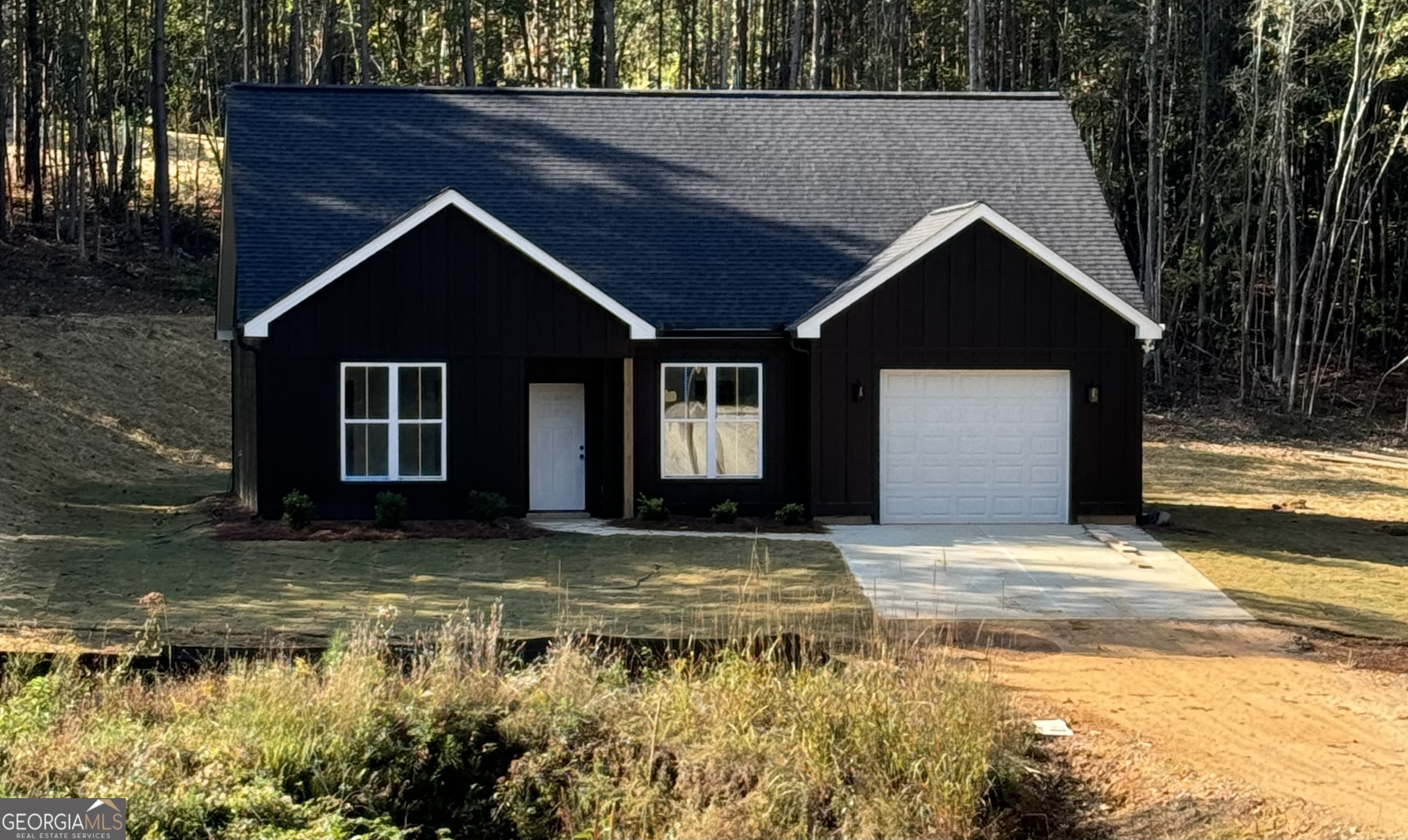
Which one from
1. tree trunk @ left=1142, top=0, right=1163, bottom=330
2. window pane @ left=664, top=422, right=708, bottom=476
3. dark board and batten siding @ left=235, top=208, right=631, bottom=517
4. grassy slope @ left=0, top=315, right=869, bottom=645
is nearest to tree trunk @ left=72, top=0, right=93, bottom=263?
grassy slope @ left=0, top=315, right=869, bottom=645

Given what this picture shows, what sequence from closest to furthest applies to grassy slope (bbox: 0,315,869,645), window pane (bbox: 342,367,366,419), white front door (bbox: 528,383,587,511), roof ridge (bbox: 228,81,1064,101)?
grassy slope (bbox: 0,315,869,645) < window pane (bbox: 342,367,366,419) < white front door (bbox: 528,383,587,511) < roof ridge (bbox: 228,81,1064,101)

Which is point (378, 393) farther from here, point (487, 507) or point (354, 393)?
point (487, 507)

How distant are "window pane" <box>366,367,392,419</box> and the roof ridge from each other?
5.45m

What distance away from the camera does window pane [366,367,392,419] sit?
→ 19062mm

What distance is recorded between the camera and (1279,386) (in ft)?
111

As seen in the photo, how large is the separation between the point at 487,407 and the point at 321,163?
4.87 metres

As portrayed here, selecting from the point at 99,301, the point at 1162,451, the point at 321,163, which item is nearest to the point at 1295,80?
the point at 1162,451

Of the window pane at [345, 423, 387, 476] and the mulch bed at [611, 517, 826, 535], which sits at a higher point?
the window pane at [345, 423, 387, 476]

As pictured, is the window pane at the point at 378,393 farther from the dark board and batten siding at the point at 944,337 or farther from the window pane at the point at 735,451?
the dark board and batten siding at the point at 944,337

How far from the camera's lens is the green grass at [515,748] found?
7.89 metres

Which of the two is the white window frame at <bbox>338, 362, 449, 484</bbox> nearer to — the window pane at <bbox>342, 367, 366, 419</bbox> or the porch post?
the window pane at <bbox>342, 367, 366, 419</bbox>

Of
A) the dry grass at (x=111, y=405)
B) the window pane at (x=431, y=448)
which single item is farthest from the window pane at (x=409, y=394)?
the dry grass at (x=111, y=405)

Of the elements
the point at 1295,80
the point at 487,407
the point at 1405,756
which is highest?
the point at 1295,80

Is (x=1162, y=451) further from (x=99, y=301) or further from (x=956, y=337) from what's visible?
(x=99, y=301)
